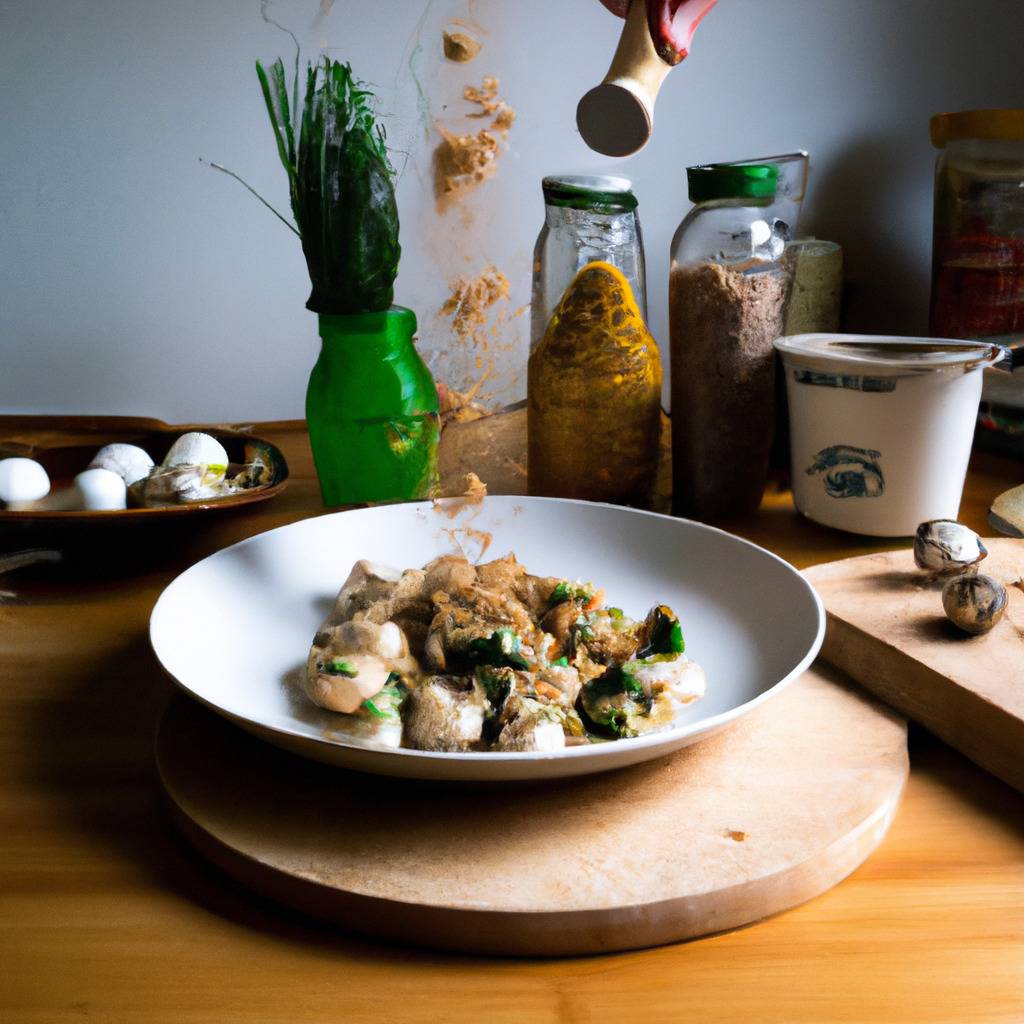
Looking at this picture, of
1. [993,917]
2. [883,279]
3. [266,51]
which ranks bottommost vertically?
[993,917]

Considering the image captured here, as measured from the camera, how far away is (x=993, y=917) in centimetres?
47

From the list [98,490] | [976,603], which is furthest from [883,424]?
[98,490]

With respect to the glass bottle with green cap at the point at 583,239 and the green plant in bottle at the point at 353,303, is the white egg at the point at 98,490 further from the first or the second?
the glass bottle with green cap at the point at 583,239

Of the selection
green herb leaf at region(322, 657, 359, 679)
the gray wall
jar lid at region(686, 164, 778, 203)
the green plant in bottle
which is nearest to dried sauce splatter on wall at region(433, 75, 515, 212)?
the gray wall

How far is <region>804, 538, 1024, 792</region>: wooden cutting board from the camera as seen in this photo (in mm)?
562

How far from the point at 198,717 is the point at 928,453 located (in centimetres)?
60

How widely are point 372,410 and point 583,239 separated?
23 centimetres

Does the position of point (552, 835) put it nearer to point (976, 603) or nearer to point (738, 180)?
point (976, 603)

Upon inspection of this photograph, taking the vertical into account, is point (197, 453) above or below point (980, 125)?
below

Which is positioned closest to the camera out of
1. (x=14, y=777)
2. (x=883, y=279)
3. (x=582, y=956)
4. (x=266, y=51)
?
(x=582, y=956)

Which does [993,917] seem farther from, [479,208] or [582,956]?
[479,208]

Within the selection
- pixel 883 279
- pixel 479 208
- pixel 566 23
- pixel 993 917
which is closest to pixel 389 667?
pixel 993 917

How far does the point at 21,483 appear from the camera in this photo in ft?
2.86

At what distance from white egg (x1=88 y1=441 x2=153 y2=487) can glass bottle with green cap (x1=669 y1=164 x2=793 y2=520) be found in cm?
47
